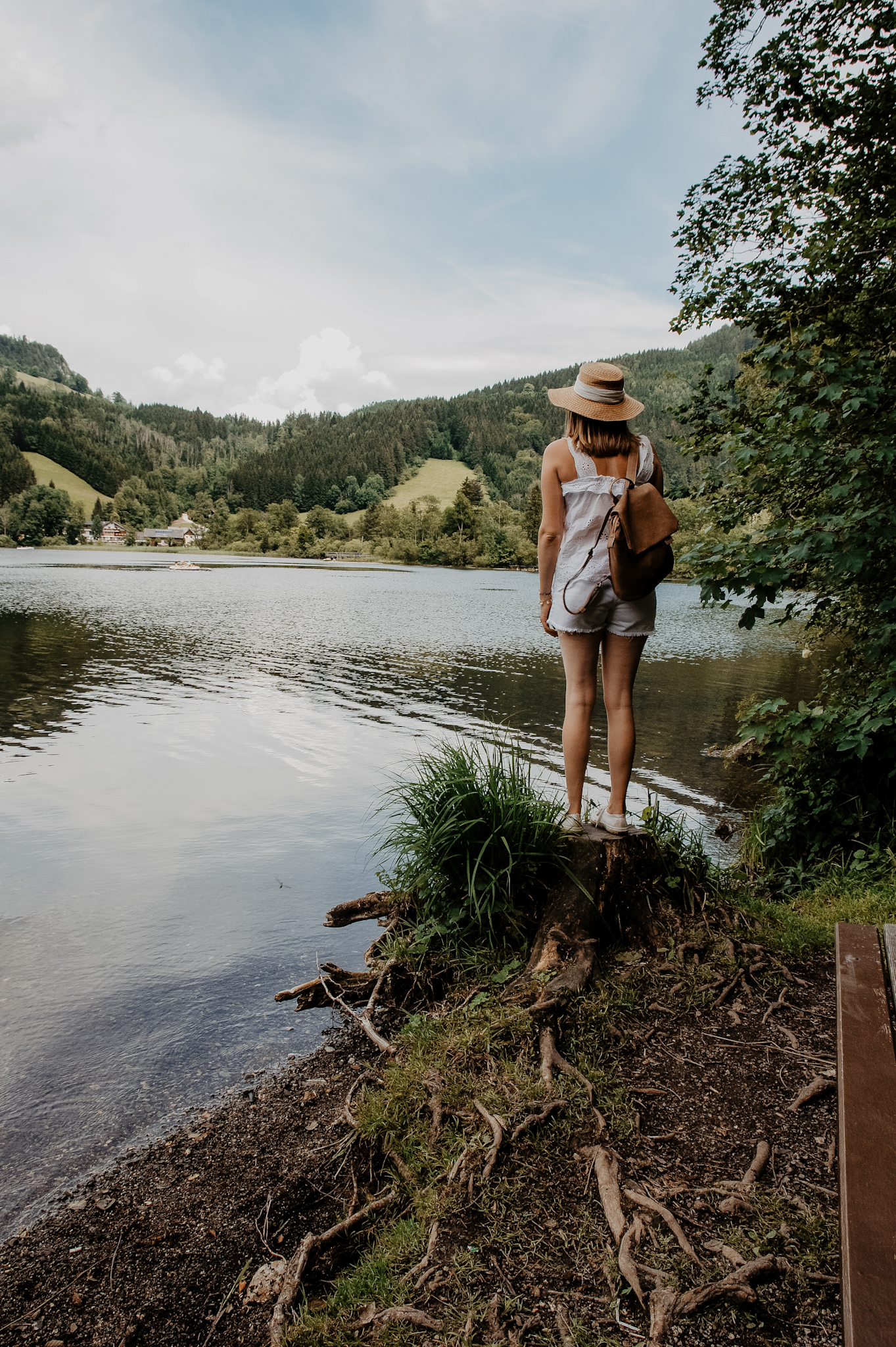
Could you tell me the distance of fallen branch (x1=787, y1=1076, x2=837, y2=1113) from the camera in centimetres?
280

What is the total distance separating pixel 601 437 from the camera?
13.2ft

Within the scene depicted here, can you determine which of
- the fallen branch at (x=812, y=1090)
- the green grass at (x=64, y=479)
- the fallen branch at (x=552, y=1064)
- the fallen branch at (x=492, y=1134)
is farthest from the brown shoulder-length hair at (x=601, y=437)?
the green grass at (x=64, y=479)

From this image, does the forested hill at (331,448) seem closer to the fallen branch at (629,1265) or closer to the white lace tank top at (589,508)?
the white lace tank top at (589,508)

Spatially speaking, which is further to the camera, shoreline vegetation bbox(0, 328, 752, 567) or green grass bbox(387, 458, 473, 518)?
green grass bbox(387, 458, 473, 518)

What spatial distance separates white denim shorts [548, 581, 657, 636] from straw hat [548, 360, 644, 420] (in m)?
0.91

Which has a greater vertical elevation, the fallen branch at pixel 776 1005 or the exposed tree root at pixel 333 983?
the fallen branch at pixel 776 1005

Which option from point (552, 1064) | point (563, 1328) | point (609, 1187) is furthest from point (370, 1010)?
point (563, 1328)

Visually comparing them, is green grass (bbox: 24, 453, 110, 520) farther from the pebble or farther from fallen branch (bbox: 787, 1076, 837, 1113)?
fallen branch (bbox: 787, 1076, 837, 1113)

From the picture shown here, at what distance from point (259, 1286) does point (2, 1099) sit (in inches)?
94.1

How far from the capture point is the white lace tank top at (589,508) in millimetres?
4035

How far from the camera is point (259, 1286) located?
2.74m

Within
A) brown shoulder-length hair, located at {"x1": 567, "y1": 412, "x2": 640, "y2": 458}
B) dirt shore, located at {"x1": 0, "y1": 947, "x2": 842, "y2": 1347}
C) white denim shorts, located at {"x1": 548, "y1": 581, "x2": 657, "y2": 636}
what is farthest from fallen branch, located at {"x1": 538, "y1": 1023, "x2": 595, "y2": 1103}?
brown shoulder-length hair, located at {"x1": 567, "y1": 412, "x2": 640, "y2": 458}

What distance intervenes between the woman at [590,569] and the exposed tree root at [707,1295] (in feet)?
7.26

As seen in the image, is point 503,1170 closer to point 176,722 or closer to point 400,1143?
point 400,1143
